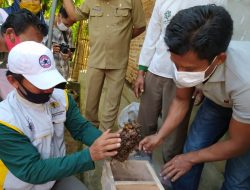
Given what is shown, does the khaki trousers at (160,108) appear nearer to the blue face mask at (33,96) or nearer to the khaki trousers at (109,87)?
the khaki trousers at (109,87)

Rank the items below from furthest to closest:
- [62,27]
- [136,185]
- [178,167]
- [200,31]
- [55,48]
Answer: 1. [62,27]
2. [55,48]
3. [178,167]
4. [136,185]
5. [200,31]

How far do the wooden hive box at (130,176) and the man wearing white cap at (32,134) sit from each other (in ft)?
0.89

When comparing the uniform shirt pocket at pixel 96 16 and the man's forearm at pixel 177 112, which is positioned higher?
the uniform shirt pocket at pixel 96 16

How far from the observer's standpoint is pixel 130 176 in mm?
2486

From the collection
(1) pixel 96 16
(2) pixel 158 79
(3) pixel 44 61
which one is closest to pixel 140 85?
(2) pixel 158 79

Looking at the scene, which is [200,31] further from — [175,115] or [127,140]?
[175,115]

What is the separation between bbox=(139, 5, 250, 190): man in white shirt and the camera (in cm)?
194

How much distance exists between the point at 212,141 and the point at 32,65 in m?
1.64

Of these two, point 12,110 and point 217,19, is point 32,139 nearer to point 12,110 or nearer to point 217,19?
point 12,110

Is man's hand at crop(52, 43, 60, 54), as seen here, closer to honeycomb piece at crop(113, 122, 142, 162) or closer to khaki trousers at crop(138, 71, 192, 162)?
khaki trousers at crop(138, 71, 192, 162)

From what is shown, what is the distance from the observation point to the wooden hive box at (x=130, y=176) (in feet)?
7.36

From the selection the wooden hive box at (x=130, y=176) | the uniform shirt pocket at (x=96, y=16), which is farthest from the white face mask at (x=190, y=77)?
the uniform shirt pocket at (x=96, y=16)

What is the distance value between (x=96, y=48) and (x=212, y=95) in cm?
207

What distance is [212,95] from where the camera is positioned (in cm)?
244
